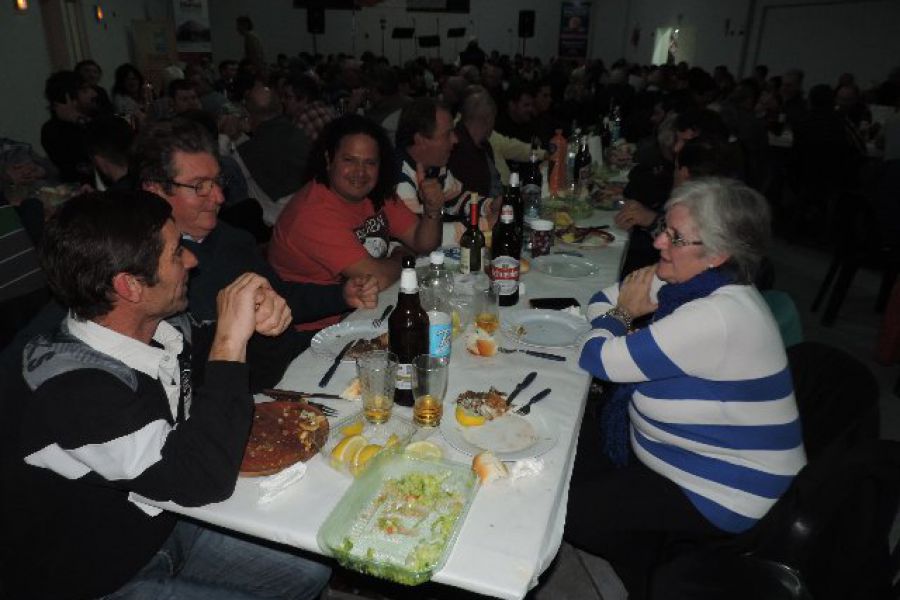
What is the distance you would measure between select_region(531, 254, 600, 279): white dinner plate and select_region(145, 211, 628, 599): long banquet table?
0.98m

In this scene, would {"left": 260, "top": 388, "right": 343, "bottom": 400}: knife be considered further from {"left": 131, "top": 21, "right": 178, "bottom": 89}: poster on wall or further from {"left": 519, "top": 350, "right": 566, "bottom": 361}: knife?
{"left": 131, "top": 21, "right": 178, "bottom": 89}: poster on wall

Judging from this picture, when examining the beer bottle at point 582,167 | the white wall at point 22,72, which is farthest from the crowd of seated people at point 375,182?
the white wall at point 22,72

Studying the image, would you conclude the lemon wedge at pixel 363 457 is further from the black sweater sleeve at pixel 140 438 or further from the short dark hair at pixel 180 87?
the short dark hair at pixel 180 87

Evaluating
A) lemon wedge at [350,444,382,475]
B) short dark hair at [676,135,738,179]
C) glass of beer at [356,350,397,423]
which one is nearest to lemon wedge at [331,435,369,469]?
lemon wedge at [350,444,382,475]

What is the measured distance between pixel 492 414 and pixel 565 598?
3.55ft

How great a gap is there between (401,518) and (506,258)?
130cm

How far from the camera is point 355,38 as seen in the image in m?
17.7

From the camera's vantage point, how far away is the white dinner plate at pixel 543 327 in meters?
2.05

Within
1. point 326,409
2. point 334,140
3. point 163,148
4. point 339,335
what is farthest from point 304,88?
point 326,409

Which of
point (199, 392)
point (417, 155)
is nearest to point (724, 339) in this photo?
point (199, 392)

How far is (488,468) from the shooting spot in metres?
1.33

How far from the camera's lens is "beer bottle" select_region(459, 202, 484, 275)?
2.58 metres

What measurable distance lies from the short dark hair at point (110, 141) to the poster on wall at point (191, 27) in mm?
9380

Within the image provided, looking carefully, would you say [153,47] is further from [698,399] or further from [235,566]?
[698,399]
